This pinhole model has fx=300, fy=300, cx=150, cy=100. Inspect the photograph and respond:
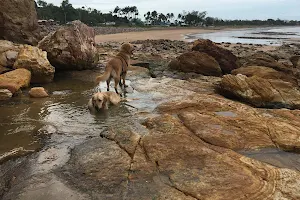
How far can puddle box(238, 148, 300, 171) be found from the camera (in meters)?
4.60

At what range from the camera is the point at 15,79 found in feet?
29.2

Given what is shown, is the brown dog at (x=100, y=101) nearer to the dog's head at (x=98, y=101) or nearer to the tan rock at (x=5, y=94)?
the dog's head at (x=98, y=101)

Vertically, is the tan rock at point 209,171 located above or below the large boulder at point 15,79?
below

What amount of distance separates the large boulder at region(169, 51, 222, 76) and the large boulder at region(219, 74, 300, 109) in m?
3.21

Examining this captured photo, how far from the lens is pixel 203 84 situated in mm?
10164

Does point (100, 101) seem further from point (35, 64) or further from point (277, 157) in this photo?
point (277, 157)

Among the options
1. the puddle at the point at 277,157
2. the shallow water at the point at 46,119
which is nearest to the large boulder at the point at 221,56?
the shallow water at the point at 46,119

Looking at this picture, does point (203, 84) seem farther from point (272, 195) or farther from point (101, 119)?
point (272, 195)

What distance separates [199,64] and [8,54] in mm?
7128

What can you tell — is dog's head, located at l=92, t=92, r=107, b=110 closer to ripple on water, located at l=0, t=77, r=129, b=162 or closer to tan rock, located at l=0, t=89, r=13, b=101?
ripple on water, located at l=0, t=77, r=129, b=162

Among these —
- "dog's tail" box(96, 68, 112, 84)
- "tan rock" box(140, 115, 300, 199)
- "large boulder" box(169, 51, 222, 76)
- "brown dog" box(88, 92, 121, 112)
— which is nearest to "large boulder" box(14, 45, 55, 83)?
"dog's tail" box(96, 68, 112, 84)

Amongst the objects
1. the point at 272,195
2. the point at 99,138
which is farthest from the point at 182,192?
the point at 99,138

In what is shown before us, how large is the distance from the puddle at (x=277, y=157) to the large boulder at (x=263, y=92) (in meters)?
3.39

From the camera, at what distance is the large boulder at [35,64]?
9.80m
